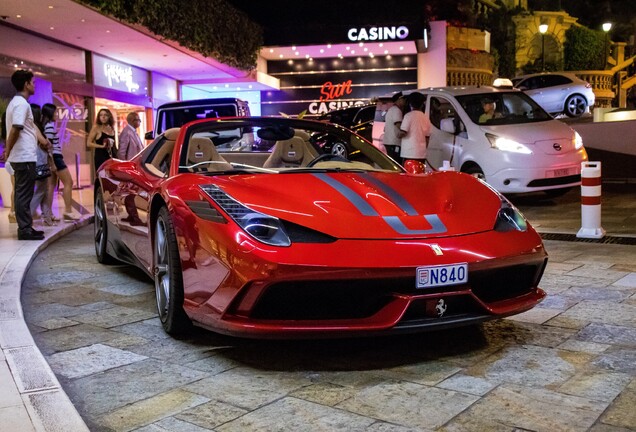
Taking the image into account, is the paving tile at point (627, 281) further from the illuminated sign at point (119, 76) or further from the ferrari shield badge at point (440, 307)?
the illuminated sign at point (119, 76)

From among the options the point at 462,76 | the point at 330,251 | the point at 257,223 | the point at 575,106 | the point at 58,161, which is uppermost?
the point at 462,76

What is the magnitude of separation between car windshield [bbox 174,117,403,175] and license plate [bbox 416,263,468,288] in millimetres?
1328

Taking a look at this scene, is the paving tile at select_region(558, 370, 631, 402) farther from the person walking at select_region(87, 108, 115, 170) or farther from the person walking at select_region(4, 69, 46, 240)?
the person walking at select_region(87, 108, 115, 170)

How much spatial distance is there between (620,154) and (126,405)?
13199mm

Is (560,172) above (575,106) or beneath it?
beneath

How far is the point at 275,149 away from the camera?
4.86 metres

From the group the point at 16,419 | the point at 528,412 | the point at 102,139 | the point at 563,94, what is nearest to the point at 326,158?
the point at 528,412

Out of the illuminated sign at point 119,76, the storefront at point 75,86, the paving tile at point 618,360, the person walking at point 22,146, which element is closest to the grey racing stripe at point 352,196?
the paving tile at point 618,360

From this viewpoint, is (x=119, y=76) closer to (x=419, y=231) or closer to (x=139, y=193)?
(x=139, y=193)

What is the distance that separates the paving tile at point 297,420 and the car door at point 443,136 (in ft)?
25.1

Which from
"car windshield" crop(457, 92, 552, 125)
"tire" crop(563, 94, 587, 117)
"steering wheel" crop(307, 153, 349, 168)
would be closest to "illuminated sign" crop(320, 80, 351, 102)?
"tire" crop(563, 94, 587, 117)

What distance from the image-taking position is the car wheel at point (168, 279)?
3781 mm

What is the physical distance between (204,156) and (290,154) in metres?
0.65

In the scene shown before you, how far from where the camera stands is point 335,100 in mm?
26297
